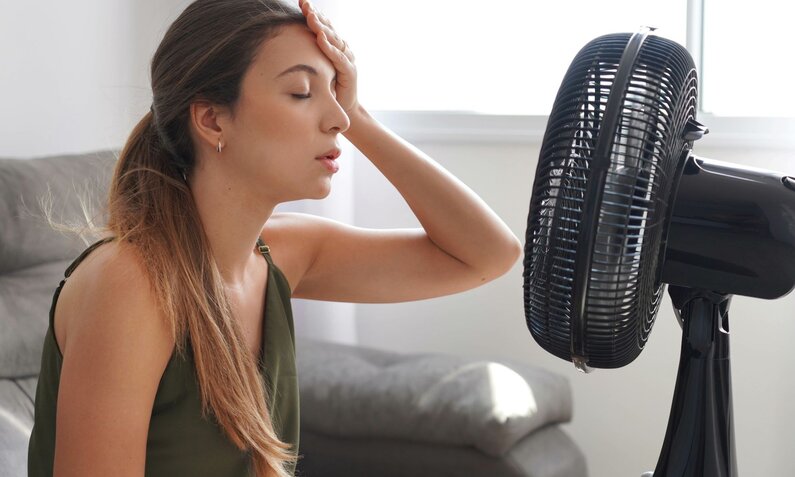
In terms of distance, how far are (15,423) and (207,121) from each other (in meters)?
0.79

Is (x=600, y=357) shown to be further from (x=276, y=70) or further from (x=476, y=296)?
(x=476, y=296)

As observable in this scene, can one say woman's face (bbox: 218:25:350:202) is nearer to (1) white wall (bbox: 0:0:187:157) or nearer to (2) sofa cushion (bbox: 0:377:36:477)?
(2) sofa cushion (bbox: 0:377:36:477)

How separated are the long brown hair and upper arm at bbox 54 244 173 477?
0.09 feet

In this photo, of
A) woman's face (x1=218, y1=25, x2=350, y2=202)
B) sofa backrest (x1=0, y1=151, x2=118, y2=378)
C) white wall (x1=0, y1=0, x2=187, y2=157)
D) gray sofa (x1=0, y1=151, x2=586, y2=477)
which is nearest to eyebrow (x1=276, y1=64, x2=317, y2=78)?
woman's face (x1=218, y1=25, x2=350, y2=202)

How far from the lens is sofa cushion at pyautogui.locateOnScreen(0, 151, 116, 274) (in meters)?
1.76

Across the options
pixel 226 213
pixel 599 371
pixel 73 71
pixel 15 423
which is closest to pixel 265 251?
pixel 226 213

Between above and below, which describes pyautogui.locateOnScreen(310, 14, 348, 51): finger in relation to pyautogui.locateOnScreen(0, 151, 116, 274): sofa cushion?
above

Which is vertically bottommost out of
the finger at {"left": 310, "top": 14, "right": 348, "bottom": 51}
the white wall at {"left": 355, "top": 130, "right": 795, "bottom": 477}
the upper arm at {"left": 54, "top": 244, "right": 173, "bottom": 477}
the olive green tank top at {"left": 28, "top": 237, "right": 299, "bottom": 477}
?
the white wall at {"left": 355, "top": 130, "right": 795, "bottom": 477}

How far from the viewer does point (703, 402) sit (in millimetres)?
786

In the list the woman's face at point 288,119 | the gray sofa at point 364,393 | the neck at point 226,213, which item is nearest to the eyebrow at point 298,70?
the woman's face at point 288,119

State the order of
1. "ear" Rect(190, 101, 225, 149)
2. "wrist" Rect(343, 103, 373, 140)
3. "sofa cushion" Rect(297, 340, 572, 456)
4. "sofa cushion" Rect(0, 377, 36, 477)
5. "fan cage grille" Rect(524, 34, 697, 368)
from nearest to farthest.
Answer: "fan cage grille" Rect(524, 34, 697, 368)
"ear" Rect(190, 101, 225, 149)
"wrist" Rect(343, 103, 373, 140)
"sofa cushion" Rect(0, 377, 36, 477)
"sofa cushion" Rect(297, 340, 572, 456)

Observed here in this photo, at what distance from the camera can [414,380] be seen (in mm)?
2025

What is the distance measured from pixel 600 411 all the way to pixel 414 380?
2.59 feet

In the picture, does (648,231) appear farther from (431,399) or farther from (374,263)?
(431,399)
